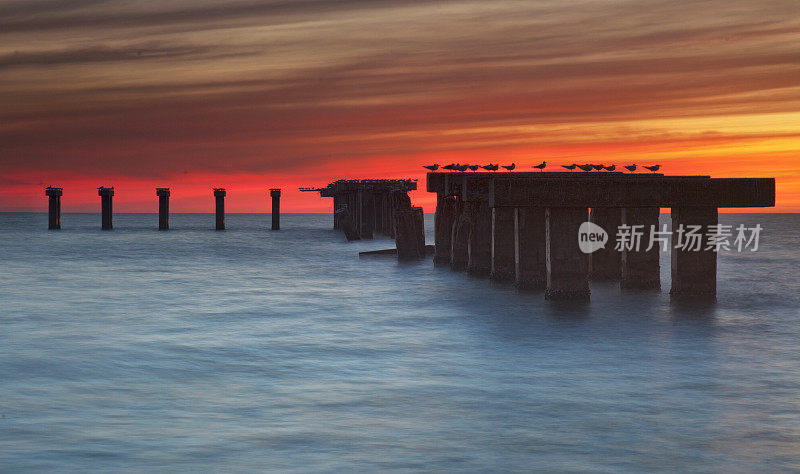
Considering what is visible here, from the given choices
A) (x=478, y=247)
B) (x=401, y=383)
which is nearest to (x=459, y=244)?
(x=478, y=247)

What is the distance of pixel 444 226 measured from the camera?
39500mm

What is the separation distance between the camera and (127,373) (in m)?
15.2

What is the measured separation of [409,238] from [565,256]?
23805 millimetres

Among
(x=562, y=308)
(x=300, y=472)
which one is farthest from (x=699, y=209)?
(x=300, y=472)

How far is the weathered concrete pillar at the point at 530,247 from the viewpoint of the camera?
24.5 metres

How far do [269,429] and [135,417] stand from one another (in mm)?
2016

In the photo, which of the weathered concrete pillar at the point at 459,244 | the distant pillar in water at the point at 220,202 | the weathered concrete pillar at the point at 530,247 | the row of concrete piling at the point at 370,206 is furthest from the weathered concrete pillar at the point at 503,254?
the distant pillar in water at the point at 220,202

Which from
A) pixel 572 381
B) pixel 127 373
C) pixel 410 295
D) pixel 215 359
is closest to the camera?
pixel 572 381

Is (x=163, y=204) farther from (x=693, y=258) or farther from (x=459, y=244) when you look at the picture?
(x=693, y=258)

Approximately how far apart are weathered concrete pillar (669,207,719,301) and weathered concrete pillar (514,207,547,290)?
3.56 metres

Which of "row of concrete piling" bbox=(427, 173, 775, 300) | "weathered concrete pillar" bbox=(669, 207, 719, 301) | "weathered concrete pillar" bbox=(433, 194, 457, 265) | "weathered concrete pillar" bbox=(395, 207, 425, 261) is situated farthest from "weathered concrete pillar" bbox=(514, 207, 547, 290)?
"weathered concrete pillar" bbox=(395, 207, 425, 261)

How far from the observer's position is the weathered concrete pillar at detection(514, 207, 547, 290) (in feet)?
80.4

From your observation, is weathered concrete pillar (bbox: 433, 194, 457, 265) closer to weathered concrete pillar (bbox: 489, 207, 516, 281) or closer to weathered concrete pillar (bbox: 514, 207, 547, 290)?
weathered concrete pillar (bbox: 489, 207, 516, 281)

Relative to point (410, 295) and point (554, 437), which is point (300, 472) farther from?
point (410, 295)
